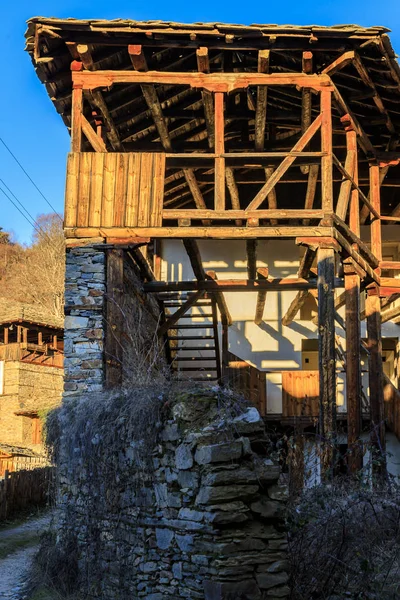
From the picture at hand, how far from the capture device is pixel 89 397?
34.6 ft

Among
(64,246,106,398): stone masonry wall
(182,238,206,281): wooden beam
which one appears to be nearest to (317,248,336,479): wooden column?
(182,238,206,281): wooden beam

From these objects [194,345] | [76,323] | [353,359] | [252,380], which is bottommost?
[252,380]

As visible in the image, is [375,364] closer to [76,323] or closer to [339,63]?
[339,63]

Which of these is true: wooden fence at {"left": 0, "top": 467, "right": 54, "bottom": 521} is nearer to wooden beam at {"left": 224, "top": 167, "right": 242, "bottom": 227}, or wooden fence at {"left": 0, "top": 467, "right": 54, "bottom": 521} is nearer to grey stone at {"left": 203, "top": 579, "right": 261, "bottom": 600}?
wooden beam at {"left": 224, "top": 167, "right": 242, "bottom": 227}

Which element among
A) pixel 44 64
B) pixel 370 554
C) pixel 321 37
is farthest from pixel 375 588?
pixel 44 64

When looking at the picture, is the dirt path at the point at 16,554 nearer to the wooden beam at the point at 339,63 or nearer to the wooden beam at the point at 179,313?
the wooden beam at the point at 179,313

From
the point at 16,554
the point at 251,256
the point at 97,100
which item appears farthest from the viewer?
the point at 251,256

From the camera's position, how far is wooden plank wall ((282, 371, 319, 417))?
19.2 m

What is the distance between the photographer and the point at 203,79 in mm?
13953

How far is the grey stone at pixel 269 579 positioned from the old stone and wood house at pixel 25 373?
28653 millimetres

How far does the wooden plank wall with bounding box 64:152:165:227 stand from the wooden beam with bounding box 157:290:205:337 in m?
4.02

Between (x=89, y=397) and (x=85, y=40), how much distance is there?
21.2ft

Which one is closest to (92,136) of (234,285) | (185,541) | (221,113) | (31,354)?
(221,113)

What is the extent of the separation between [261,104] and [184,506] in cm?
889
